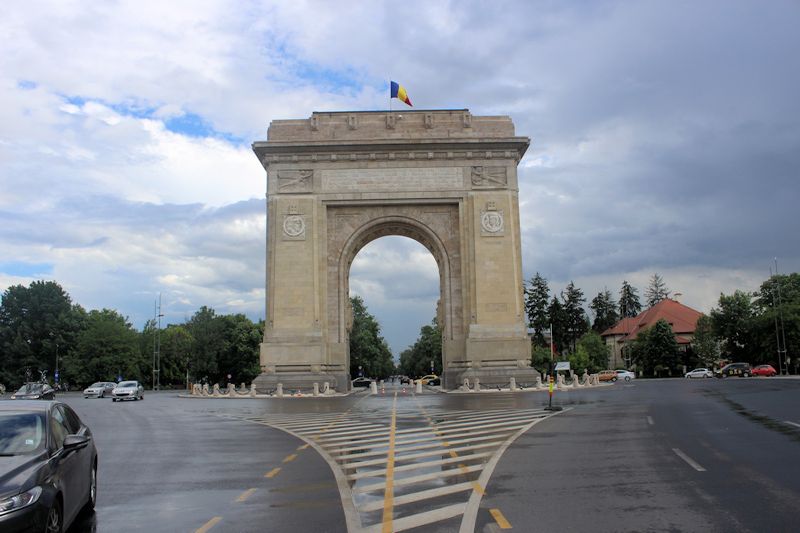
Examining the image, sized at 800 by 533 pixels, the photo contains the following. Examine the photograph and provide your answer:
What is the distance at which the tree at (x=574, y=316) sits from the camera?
109 metres

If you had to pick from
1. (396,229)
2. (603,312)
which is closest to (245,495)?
(396,229)

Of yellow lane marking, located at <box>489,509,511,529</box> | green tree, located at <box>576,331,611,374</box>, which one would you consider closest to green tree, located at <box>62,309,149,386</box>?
green tree, located at <box>576,331,611,374</box>

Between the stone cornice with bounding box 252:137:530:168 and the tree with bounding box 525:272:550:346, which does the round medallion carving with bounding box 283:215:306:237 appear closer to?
the stone cornice with bounding box 252:137:530:168

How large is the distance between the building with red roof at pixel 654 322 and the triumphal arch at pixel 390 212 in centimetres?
5969

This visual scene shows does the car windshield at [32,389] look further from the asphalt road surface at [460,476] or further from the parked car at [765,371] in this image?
the parked car at [765,371]

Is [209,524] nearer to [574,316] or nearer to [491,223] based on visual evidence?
[491,223]

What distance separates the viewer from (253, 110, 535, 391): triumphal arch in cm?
4528

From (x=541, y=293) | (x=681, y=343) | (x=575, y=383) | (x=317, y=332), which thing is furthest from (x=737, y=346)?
(x=317, y=332)

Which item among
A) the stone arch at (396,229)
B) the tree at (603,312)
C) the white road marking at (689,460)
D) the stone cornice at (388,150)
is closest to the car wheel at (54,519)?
the white road marking at (689,460)

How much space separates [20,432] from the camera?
7.14 metres

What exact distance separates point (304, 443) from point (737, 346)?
3450 inches

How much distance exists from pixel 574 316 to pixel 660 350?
2254 centimetres

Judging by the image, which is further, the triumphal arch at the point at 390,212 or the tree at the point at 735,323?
the tree at the point at 735,323

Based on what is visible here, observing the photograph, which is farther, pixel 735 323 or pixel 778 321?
pixel 735 323
